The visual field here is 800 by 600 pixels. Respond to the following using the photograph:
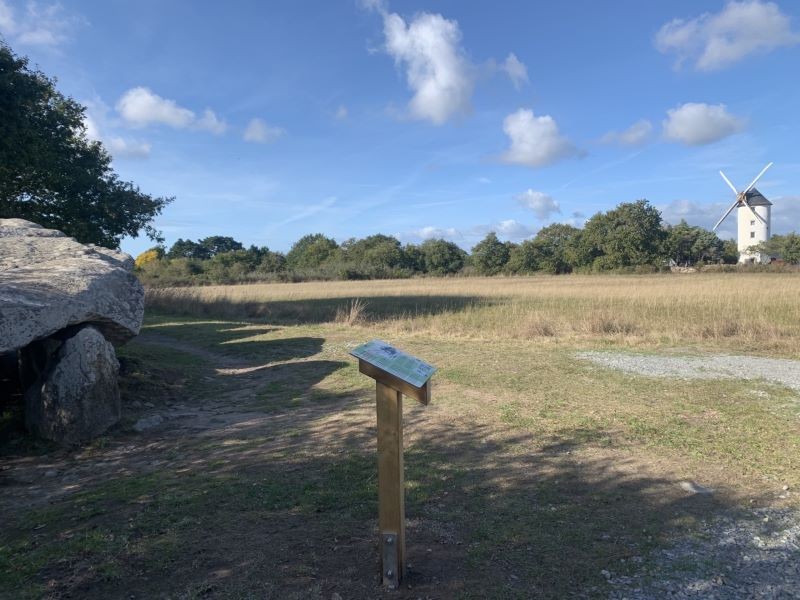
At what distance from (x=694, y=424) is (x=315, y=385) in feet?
17.4

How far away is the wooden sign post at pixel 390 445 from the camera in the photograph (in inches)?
122

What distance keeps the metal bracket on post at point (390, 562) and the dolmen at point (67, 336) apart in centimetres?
439

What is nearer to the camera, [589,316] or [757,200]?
[589,316]

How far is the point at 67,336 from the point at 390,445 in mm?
5294

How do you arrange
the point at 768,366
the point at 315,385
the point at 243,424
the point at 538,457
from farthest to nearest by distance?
the point at 768,366
the point at 315,385
the point at 243,424
the point at 538,457

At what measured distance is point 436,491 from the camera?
4375 mm

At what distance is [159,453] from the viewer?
221 inches

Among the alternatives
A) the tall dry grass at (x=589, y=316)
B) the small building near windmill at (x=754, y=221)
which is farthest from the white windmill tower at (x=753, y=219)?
the tall dry grass at (x=589, y=316)

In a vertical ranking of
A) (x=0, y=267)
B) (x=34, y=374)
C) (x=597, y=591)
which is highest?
(x=0, y=267)

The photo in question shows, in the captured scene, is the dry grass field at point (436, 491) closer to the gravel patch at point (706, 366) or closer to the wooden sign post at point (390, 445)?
the wooden sign post at point (390, 445)

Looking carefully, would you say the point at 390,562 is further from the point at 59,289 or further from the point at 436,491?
the point at 59,289

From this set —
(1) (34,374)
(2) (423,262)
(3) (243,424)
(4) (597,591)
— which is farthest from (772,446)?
(2) (423,262)

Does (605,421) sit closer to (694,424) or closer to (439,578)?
(694,424)

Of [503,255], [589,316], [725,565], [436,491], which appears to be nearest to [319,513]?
[436,491]
